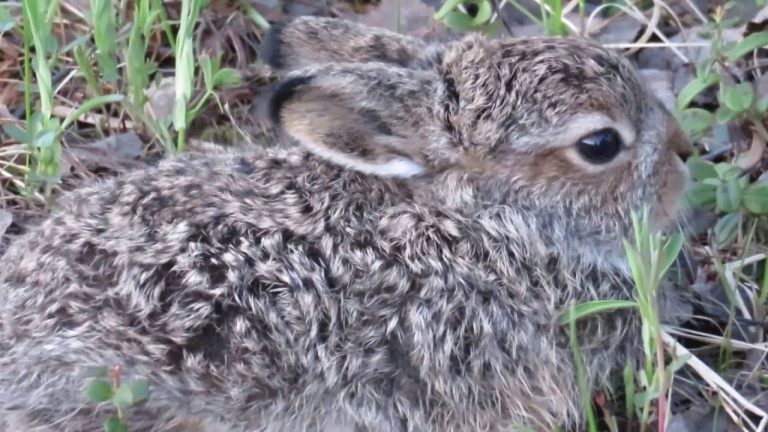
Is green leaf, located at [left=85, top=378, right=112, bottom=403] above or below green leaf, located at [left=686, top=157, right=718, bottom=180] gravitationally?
below

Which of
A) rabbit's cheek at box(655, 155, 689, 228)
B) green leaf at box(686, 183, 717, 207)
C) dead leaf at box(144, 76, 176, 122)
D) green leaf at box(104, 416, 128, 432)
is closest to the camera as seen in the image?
green leaf at box(104, 416, 128, 432)

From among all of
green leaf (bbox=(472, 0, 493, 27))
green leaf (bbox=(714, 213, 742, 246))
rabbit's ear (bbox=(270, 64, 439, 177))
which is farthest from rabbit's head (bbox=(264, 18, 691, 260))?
green leaf (bbox=(472, 0, 493, 27))

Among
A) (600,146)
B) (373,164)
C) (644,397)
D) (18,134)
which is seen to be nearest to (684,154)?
(600,146)

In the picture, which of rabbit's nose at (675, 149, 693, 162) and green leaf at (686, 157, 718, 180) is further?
green leaf at (686, 157, 718, 180)

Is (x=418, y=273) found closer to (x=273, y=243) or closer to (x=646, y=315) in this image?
(x=273, y=243)

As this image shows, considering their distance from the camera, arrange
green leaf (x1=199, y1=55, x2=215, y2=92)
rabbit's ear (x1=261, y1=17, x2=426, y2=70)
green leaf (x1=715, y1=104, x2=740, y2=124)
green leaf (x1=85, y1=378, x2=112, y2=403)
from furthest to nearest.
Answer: green leaf (x1=199, y1=55, x2=215, y2=92), green leaf (x1=715, y1=104, x2=740, y2=124), rabbit's ear (x1=261, y1=17, x2=426, y2=70), green leaf (x1=85, y1=378, x2=112, y2=403)

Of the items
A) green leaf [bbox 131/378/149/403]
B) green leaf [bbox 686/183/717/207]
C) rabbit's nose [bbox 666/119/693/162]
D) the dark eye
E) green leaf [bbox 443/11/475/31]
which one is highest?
the dark eye

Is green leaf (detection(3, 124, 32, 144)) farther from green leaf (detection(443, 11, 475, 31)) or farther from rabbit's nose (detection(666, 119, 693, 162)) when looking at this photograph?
rabbit's nose (detection(666, 119, 693, 162))
